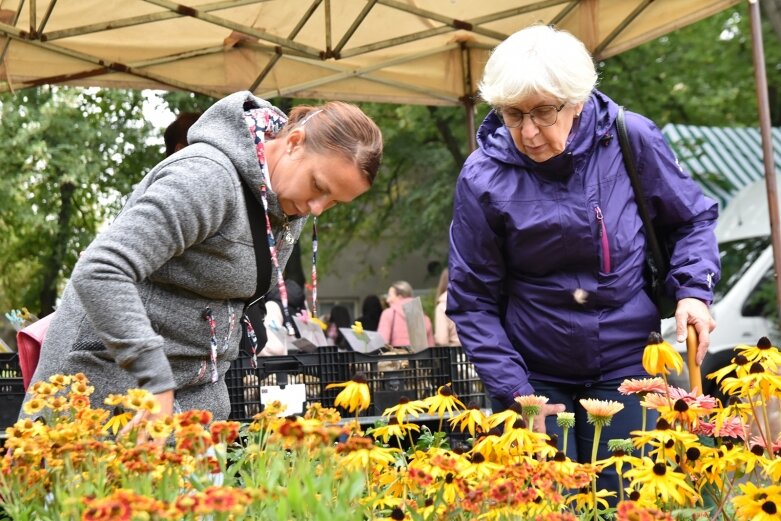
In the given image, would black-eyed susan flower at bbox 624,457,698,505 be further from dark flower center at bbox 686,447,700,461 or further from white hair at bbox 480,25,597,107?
white hair at bbox 480,25,597,107

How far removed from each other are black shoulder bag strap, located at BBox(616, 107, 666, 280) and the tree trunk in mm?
14774

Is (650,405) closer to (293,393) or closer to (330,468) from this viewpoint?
(330,468)

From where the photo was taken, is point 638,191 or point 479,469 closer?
point 479,469

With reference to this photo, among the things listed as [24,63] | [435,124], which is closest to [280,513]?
[24,63]

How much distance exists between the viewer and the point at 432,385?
4738mm

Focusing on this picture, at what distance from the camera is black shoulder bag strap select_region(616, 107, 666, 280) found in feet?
9.14

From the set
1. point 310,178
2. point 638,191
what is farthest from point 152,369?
point 638,191

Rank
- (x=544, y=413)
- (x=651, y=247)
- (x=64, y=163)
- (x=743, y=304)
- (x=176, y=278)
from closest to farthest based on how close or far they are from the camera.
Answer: (x=176, y=278) → (x=544, y=413) → (x=651, y=247) → (x=743, y=304) → (x=64, y=163)

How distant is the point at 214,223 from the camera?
2.28 m

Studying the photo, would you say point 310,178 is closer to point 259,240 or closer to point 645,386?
point 259,240

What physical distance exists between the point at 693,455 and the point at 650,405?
133mm

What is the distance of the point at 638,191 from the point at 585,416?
61 centimetres

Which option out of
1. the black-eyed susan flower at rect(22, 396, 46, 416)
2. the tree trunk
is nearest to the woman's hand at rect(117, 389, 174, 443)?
the black-eyed susan flower at rect(22, 396, 46, 416)

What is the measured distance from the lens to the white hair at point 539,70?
8.61ft
